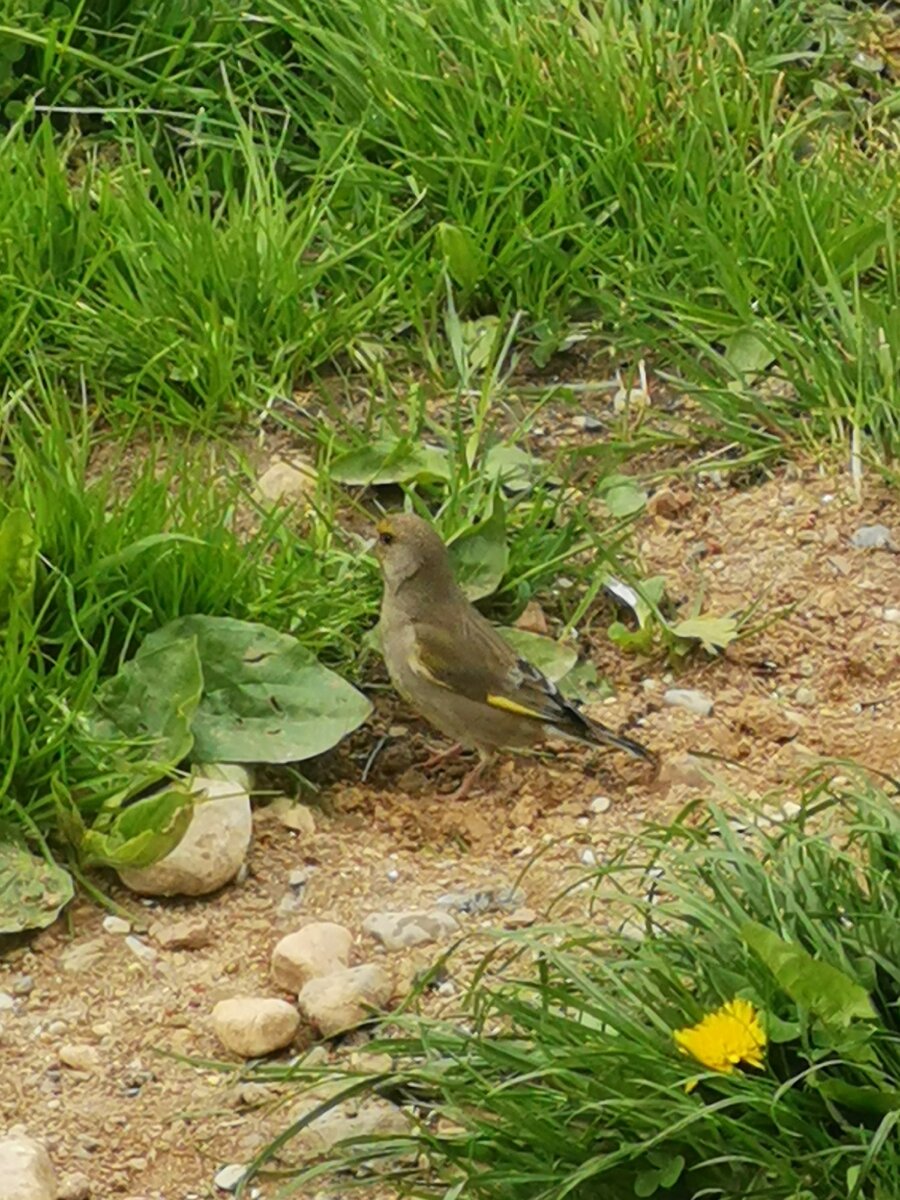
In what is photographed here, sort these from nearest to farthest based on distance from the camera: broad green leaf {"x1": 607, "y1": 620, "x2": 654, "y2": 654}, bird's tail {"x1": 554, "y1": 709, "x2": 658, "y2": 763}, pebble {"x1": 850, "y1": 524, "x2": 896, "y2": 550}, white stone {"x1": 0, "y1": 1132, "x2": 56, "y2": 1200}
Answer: white stone {"x1": 0, "y1": 1132, "x2": 56, "y2": 1200} → bird's tail {"x1": 554, "y1": 709, "x2": 658, "y2": 763} → broad green leaf {"x1": 607, "y1": 620, "x2": 654, "y2": 654} → pebble {"x1": 850, "y1": 524, "x2": 896, "y2": 550}

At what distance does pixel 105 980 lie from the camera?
14.2ft

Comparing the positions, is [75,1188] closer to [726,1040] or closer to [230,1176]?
[230,1176]

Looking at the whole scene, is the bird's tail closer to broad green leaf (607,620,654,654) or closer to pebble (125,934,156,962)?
broad green leaf (607,620,654,654)

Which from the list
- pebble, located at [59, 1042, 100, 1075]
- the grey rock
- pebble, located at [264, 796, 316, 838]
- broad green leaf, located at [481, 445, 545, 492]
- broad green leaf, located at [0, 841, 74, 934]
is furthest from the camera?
broad green leaf, located at [481, 445, 545, 492]

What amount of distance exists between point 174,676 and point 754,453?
5.73 feet

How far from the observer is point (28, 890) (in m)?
4.39

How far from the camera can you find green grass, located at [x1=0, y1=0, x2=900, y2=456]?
228 inches

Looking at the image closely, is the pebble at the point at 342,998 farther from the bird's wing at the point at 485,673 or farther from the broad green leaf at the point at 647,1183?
the bird's wing at the point at 485,673

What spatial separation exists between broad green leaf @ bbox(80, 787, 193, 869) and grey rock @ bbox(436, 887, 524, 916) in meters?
0.52

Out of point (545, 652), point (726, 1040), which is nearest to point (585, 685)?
point (545, 652)

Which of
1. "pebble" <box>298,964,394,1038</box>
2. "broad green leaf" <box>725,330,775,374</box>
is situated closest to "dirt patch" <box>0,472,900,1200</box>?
"pebble" <box>298,964,394,1038</box>

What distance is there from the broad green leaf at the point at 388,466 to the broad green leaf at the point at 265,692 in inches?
30.2

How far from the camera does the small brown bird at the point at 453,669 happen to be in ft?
16.6

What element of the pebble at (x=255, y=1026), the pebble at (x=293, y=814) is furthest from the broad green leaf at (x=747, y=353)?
the pebble at (x=255, y=1026)
